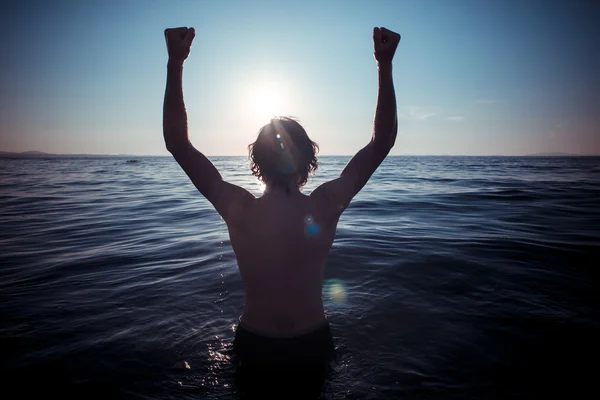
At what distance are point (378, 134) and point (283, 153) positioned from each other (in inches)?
27.9

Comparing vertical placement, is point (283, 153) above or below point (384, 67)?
below

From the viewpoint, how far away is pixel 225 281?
5.00m

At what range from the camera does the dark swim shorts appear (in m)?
2.31

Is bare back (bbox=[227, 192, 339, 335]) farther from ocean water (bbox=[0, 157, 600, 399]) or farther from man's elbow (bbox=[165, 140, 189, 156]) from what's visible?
ocean water (bbox=[0, 157, 600, 399])

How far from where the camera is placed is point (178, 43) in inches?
77.9

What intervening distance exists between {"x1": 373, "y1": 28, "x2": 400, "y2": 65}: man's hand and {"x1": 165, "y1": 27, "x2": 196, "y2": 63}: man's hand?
1301 mm

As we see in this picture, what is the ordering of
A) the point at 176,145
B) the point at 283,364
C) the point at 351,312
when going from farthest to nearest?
the point at 351,312
the point at 283,364
the point at 176,145

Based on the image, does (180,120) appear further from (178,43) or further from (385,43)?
(385,43)

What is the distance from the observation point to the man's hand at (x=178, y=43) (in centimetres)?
197

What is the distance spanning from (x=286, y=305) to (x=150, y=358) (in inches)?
65.5

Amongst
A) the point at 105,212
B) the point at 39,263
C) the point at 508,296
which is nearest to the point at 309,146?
the point at 508,296

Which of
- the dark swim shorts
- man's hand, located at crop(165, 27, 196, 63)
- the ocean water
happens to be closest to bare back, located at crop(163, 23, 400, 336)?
man's hand, located at crop(165, 27, 196, 63)

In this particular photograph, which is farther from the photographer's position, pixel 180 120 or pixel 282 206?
pixel 282 206

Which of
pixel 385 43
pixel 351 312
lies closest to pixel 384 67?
pixel 385 43
